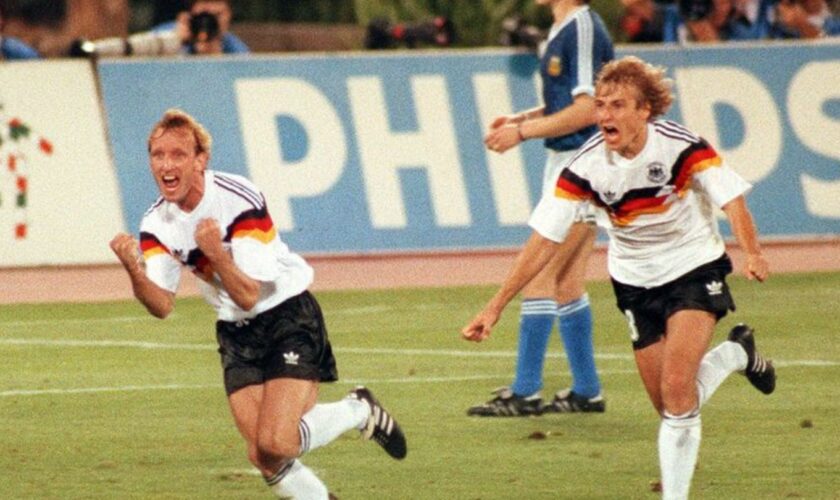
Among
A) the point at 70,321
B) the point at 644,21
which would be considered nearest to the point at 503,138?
the point at 70,321

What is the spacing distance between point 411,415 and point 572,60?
2.16 metres

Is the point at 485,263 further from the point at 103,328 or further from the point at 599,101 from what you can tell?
the point at 599,101

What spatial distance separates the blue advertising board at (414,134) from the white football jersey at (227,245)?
32.5ft

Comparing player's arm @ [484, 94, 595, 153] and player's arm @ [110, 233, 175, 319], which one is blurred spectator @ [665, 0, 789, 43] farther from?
player's arm @ [110, 233, 175, 319]

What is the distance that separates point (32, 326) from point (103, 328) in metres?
0.56

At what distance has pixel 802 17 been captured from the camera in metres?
21.0

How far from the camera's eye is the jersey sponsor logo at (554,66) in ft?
38.7

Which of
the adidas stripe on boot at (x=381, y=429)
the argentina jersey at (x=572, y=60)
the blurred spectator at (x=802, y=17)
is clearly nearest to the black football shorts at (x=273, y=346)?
the adidas stripe on boot at (x=381, y=429)

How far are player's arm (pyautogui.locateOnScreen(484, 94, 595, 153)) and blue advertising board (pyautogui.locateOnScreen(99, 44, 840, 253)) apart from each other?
7837 millimetres

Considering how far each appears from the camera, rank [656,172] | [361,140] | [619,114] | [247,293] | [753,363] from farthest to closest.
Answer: [361,140] < [753,363] < [656,172] < [619,114] < [247,293]

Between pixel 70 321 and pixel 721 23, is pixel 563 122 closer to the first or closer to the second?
pixel 70 321

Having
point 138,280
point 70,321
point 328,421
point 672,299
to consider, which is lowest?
point 70,321

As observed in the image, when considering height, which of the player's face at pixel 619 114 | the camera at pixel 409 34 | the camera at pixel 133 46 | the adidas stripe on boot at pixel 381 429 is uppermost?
the player's face at pixel 619 114

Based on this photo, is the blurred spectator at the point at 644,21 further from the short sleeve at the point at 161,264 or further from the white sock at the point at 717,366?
the short sleeve at the point at 161,264
